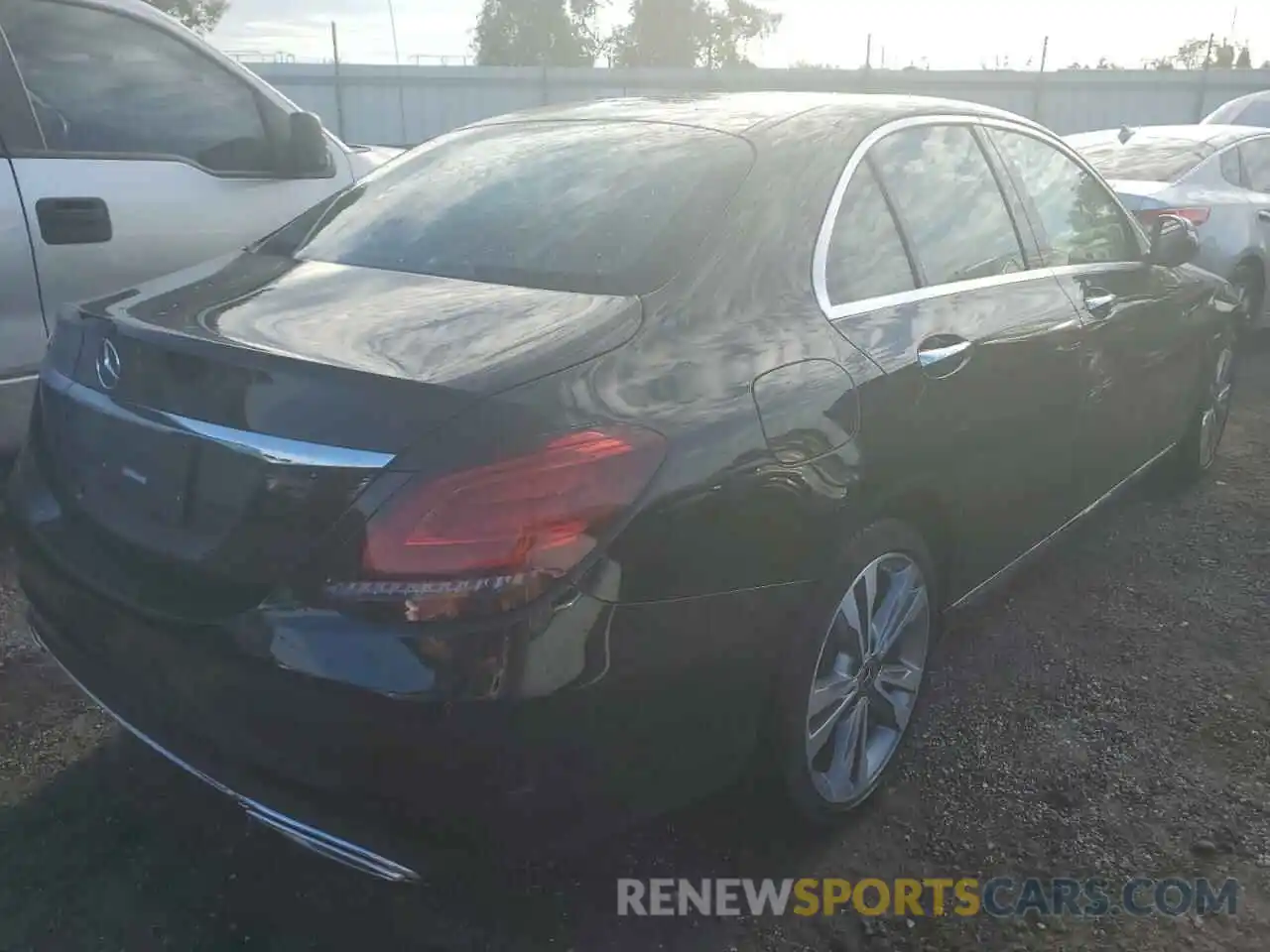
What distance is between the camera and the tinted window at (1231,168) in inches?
289

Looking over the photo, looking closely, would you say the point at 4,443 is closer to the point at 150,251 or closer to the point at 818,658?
the point at 150,251

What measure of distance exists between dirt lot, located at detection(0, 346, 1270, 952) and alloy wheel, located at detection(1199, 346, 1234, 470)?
145 cm

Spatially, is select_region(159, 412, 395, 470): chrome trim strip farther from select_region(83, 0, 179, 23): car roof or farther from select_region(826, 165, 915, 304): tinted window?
select_region(83, 0, 179, 23): car roof

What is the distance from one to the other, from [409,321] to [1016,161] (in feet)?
6.80

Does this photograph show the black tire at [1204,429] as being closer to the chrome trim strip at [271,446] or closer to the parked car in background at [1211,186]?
the parked car in background at [1211,186]

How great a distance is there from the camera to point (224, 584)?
1901 mm

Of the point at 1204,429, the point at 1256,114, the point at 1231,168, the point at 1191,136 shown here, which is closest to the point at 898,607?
the point at 1204,429

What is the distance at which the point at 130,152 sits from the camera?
4.07 metres

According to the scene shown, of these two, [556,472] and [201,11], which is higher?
[201,11]

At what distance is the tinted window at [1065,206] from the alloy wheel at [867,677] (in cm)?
124

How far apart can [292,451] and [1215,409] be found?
4306 millimetres

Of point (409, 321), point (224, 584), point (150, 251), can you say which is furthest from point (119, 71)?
point (224, 584)

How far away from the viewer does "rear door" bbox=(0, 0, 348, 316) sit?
3816mm

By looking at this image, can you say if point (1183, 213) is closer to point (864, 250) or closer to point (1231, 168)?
point (1231, 168)
